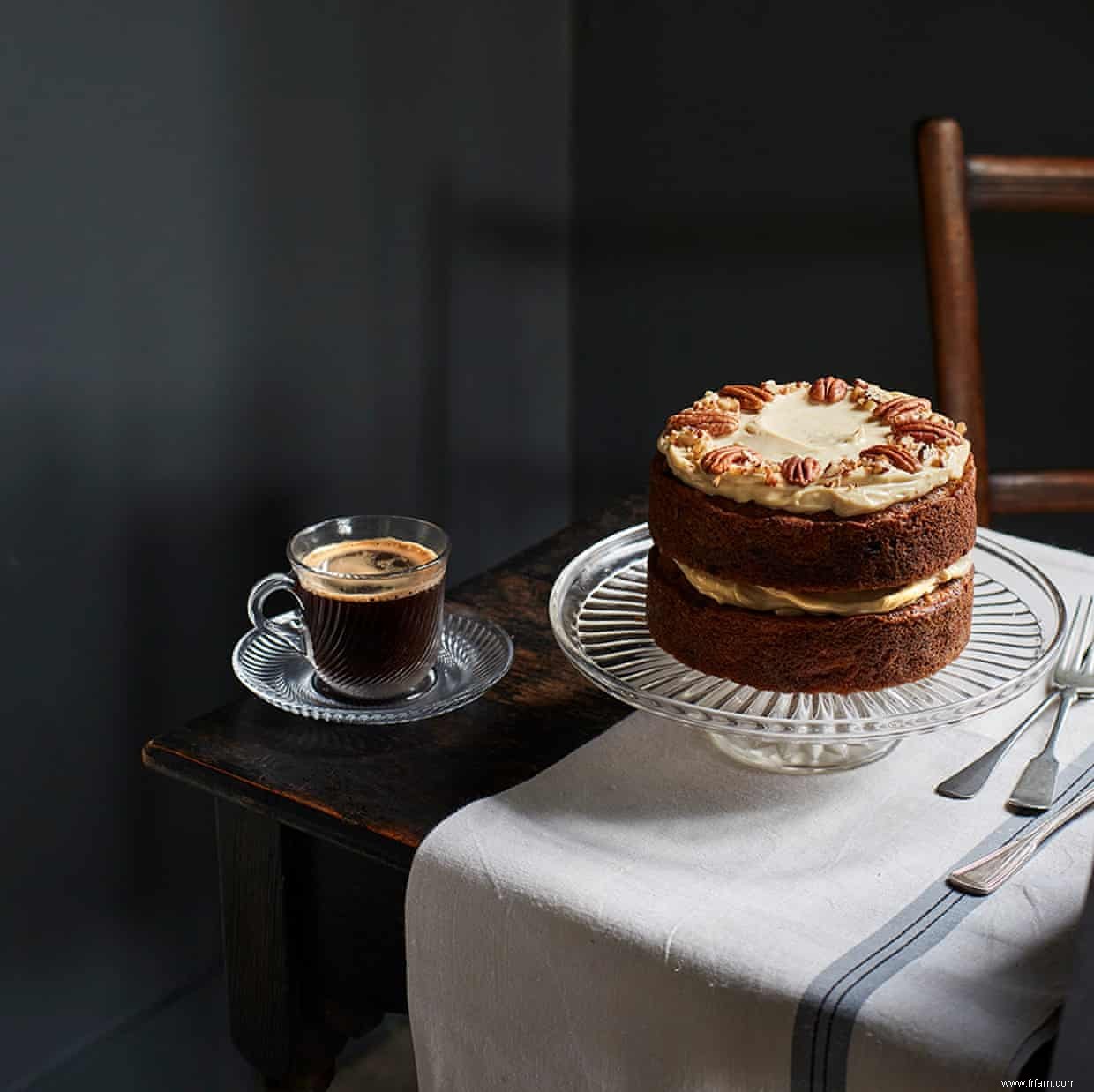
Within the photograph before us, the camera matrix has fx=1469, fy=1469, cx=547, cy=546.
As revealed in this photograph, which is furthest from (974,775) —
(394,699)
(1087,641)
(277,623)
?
(277,623)

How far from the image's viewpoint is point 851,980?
2.41 ft

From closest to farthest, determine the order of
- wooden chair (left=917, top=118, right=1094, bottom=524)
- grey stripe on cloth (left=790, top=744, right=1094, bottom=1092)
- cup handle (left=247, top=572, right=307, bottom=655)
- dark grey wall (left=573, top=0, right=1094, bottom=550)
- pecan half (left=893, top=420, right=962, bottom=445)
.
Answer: grey stripe on cloth (left=790, top=744, right=1094, bottom=1092) → pecan half (left=893, top=420, right=962, bottom=445) → cup handle (left=247, top=572, right=307, bottom=655) → wooden chair (left=917, top=118, right=1094, bottom=524) → dark grey wall (left=573, top=0, right=1094, bottom=550)

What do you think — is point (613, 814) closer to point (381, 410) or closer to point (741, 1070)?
point (741, 1070)

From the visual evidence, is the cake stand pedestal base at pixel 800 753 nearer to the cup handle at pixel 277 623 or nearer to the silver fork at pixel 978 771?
the silver fork at pixel 978 771

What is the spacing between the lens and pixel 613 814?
89cm

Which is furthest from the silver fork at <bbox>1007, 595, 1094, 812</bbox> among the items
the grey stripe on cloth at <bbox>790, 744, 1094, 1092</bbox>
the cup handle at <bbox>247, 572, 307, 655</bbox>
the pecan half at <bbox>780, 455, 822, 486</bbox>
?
the cup handle at <bbox>247, 572, 307, 655</bbox>

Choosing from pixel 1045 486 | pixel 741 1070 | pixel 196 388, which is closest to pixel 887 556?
pixel 741 1070

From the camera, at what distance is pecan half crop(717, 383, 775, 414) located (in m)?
1.04

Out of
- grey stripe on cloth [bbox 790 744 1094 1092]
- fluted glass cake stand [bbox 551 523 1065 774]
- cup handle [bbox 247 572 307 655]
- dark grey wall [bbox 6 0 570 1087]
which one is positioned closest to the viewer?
grey stripe on cloth [bbox 790 744 1094 1092]

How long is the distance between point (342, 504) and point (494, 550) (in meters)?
0.39

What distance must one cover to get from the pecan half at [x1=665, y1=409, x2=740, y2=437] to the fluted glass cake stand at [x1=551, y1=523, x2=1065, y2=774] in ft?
0.46

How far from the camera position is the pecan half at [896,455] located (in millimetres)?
927

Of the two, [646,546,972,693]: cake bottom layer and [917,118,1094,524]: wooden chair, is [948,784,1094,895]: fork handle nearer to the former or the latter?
[646,546,972,693]: cake bottom layer

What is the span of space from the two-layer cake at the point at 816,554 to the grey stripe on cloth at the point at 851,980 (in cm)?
17
